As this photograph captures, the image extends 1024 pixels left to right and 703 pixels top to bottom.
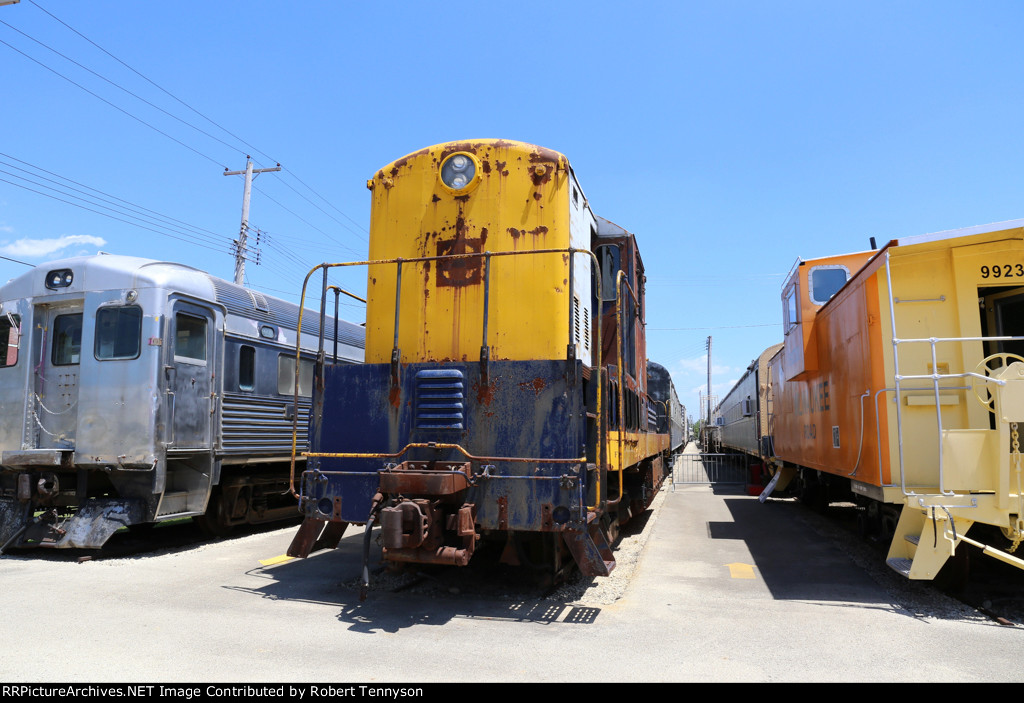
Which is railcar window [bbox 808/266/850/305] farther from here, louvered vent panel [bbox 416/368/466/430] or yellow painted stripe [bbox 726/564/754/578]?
louvered vent panel [bbox 416/368/466/430]

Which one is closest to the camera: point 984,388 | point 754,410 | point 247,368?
point 984,388

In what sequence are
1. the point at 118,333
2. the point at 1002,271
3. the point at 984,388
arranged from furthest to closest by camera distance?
the point at 118,333 → the point at 1002,271 → the point at 984,388

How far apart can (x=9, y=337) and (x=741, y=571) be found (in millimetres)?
9658

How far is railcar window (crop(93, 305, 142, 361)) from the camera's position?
318 inches

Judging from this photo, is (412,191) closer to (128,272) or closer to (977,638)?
(128,272)

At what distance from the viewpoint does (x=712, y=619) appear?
209 inches

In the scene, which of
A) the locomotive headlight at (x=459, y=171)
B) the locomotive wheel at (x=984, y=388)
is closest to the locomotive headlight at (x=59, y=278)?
the locomotive headlight at (x=459, y=171)

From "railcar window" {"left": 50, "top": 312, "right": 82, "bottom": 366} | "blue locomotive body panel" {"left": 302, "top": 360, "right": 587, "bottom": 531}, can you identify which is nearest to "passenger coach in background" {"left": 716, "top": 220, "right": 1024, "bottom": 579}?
"blue locomotive body panel" {"left": 302, "top": 360, "right": 587, "bottom": 531}

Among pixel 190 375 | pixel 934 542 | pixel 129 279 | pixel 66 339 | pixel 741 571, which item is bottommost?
pixel 741 571

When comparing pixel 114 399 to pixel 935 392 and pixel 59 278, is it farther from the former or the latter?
pixel 935 392

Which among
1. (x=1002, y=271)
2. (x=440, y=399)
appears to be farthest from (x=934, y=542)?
(x=440, y=399)

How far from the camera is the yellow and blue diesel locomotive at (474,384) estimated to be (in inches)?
200

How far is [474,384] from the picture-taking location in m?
5.45

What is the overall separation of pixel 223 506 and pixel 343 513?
16.0 ft
